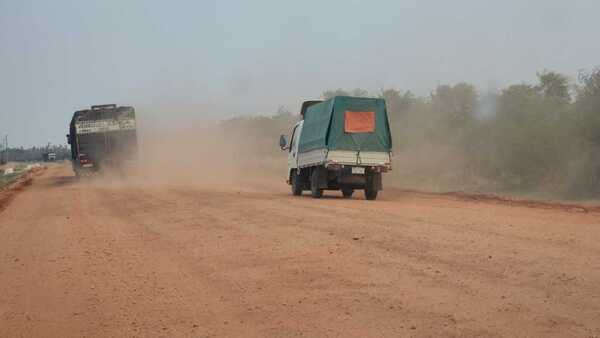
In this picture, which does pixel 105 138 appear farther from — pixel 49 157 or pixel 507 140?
pixel 49 157

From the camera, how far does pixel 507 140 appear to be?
1254 inches

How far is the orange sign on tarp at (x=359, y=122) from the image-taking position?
23.0 meters

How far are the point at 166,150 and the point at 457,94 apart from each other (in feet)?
72.6

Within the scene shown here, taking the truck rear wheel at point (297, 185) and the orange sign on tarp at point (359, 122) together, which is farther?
the truck rear wheel at point (297, 185)

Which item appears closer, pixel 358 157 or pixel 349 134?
pixel 358 157

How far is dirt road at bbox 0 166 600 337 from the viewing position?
694 centimetres

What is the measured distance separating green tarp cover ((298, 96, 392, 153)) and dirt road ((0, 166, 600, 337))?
6.93 meters

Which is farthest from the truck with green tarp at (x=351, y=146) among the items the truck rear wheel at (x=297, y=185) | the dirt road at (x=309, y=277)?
the dirt road at (x=309, y=277)

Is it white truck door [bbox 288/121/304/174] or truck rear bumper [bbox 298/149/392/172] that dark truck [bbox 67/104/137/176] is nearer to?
white truck door [bbox 288/121/304/174]

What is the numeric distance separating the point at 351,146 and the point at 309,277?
45.9ft

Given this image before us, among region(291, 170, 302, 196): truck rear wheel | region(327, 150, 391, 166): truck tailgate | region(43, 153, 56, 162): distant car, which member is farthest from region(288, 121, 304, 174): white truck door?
region(43, 153, 56, 162): distant car

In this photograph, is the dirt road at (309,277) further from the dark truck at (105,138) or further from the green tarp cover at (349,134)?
the dark truck at (105,138)

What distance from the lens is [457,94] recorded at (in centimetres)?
4419

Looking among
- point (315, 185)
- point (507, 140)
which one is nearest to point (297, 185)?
point (315, 185)
